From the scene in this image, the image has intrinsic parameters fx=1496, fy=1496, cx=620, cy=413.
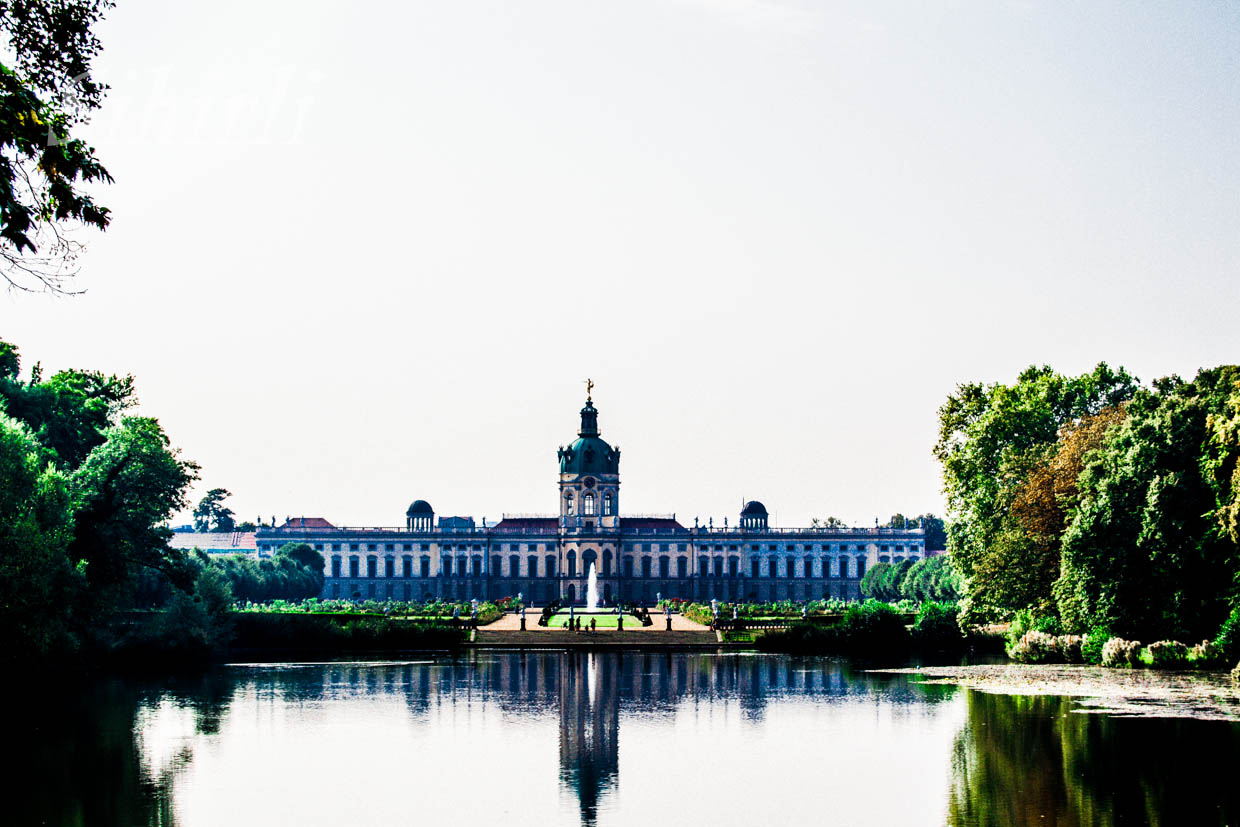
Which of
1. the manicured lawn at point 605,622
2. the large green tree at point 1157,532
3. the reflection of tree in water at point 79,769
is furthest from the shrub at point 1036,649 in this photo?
the reflection of tree in water at point 79,769

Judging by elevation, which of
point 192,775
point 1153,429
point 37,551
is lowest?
point 192,775

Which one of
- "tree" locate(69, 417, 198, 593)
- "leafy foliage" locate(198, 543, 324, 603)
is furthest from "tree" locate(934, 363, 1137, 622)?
"leafy foliage" locate(198, 543, 324, 603)

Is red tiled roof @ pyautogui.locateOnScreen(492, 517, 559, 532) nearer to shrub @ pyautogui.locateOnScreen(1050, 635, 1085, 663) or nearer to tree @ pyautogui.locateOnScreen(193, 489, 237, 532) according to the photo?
tree @ pyautogui.locateOnScreen(193, 489, 237, 532)

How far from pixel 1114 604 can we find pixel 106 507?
31.4 m

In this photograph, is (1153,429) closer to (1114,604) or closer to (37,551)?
(1114,604)

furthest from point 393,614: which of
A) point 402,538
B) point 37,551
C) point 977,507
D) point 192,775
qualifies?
point 402,538

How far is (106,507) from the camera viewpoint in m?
48.9

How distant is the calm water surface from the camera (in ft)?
66.9

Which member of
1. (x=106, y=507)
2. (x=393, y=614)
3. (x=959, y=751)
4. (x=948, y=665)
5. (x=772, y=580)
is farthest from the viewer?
(x=772, y=580)

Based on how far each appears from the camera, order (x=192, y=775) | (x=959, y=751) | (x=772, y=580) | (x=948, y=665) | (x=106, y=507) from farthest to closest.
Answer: (x=772, y=580), (x=106, y=507), (x=948, y=665), (x=959, y=751), (x=192, y=775)

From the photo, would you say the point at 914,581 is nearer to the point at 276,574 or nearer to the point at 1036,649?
the point at 276,574

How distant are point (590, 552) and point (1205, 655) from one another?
307 ft

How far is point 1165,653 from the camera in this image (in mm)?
39125

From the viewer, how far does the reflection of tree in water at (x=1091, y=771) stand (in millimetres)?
19641
